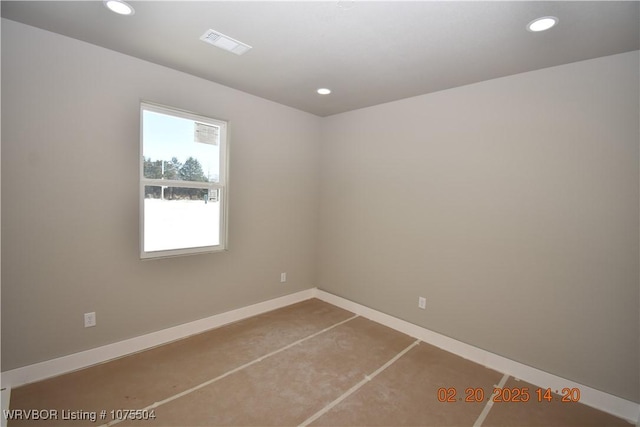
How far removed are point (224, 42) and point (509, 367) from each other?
3624 mm

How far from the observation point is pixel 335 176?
165 inches

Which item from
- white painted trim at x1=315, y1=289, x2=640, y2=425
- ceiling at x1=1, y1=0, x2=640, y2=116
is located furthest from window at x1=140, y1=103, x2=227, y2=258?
white painted trim at x1=315, y1=289, x2=640, y2=425

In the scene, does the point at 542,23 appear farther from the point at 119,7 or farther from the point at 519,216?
the point at 119,7

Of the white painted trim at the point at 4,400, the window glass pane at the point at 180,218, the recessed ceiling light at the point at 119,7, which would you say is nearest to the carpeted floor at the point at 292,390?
the white painted trim at the point at 4,400

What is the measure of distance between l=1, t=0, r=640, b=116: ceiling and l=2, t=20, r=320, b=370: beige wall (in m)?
0.24

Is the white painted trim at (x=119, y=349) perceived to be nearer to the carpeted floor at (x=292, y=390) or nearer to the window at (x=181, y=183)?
the carpeted floor at (x=292, y=390)

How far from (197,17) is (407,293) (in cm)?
319

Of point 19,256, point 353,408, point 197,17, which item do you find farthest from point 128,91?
point 353,408

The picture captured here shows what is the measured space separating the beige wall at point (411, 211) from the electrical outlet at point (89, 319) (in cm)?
6

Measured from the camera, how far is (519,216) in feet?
8.68

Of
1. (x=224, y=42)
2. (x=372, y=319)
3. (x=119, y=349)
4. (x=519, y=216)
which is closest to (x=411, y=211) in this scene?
(x=519, y=216)

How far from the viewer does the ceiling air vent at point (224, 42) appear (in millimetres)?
2186

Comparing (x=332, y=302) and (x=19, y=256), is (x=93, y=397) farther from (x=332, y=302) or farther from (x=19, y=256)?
(x=332, y=302)

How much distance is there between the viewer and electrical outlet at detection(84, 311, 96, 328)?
2513 mm
